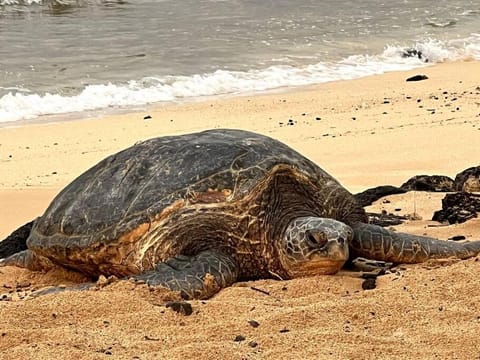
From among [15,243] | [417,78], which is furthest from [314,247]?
[417,78]

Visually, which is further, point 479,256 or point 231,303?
point 479,256

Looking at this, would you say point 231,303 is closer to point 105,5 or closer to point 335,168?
point 335,168

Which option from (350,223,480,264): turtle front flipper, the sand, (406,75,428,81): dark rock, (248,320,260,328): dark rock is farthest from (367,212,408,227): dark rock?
(406,75,428,81): dark rock

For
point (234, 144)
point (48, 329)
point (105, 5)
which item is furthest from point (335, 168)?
point (105, 5)

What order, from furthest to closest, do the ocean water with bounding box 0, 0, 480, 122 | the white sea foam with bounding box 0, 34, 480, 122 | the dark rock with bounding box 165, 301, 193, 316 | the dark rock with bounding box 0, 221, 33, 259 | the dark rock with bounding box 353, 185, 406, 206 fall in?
the ocean water with bounding box 0, 0, 480, 122, the white sea foam with bounding box 0, 34, 480, 122, the dark rock with bounding box 353, 185, 406, 206, the dark rock with bounding box 0, 221, 33, 259, the dark rock with bounding box 165, 301, 193, 316

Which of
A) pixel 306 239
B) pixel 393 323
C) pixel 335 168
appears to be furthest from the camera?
pixel 335 168

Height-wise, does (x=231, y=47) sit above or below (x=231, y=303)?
above

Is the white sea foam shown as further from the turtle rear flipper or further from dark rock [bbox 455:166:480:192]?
the turtle rear flipper

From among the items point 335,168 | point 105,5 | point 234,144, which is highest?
point 105,5

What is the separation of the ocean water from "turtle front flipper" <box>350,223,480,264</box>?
7.51 meters

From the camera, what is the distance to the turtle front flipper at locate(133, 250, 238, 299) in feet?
10.3

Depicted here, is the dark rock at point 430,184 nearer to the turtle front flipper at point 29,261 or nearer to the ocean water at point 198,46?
the turtle front flipper at point 29,261

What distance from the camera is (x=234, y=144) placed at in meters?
3.74

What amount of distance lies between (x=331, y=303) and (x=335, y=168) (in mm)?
4064
